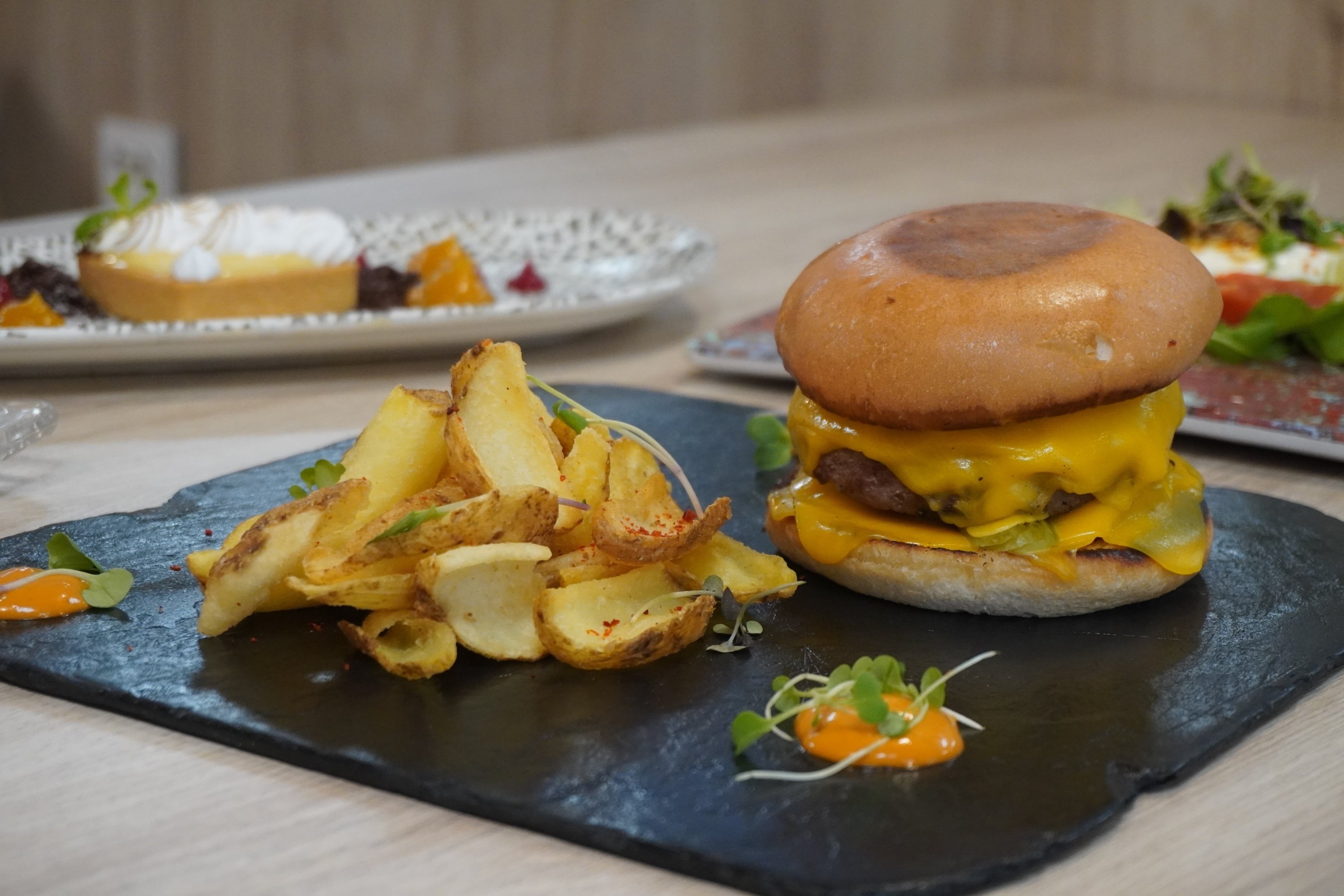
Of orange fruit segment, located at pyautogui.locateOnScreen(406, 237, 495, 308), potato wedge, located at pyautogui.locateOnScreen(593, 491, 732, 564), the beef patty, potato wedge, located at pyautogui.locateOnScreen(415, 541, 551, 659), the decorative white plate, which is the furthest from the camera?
orange fruit segment, located at pyautogui.locateOnScreen(406, 237, 495, 308)

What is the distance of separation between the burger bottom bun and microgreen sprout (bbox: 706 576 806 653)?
5.9 inches

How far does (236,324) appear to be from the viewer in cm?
282

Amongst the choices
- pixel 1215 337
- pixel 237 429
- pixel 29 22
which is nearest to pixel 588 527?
pixel 237 429

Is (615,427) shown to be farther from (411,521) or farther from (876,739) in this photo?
(876,739)

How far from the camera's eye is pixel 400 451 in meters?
1.82

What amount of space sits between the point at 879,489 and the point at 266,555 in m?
0.78

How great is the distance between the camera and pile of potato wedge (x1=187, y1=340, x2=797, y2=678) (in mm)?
1635

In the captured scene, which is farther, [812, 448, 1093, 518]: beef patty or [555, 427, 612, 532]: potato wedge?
[812, 448, 1093, 518]: beef patty

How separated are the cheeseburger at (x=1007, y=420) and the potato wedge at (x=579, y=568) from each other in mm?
342

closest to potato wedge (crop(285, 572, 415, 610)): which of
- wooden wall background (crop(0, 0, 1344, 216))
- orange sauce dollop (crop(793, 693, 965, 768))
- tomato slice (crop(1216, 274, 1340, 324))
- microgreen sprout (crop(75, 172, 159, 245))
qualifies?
orange sauce dollop (crop(793, 693, 965, 768))

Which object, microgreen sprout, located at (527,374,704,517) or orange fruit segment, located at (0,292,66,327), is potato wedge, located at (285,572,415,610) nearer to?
microgreen sprout, located at (527,374,704,517)

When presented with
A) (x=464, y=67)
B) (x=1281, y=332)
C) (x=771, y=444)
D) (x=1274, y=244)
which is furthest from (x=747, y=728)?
(x=464, y=67)

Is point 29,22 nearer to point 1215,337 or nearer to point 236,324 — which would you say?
point 236,324

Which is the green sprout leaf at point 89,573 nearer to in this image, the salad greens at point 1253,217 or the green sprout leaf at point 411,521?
the green sprout leaf at point 411,521
